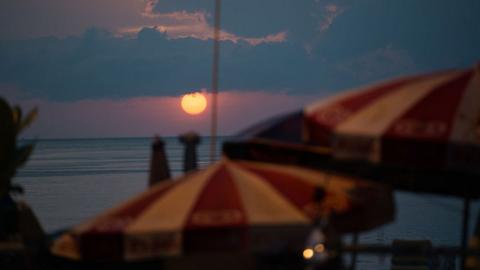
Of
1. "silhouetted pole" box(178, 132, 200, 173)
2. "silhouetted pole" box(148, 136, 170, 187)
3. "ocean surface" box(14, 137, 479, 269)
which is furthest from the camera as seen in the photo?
"ocean surface" box(14, 137, 479, 269)

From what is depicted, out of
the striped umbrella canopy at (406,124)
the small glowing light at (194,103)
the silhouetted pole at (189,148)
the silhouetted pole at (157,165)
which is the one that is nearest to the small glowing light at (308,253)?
the striped umbrella canopy at (406,124)

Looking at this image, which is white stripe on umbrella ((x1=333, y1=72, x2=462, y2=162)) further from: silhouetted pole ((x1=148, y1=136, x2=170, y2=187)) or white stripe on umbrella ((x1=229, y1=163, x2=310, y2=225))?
silhouetted pole ((x1=148, y1=136, x2=170, y2=187))

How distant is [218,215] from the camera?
449 cm

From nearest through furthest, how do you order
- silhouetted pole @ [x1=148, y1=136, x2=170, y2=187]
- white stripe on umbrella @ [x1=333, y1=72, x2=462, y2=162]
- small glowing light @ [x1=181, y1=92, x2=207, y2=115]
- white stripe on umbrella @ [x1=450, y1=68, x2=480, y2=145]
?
white stripe on umbrella @ [x1=450, y1=68, x2=480, y2=145] → white stripe on umbrella @ [x1=333, y1=72, x2=462, y2=162] → silhouetted pole @ [x1=148, y1=136, x2=170, y2=187] → small glowing light @ [x1=181, y1=92, x2=207, y2=115]

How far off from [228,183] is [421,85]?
60.0 inches

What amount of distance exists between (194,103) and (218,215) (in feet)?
12.0

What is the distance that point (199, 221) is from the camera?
4461mm

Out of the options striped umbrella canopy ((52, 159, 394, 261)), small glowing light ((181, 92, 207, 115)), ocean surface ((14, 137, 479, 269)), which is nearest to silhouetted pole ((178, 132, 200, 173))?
small glowing light ((181, 92, 207, 115))

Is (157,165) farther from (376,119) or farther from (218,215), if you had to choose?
(376,119)

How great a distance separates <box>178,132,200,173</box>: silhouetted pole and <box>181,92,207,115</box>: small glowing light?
37.3 inches

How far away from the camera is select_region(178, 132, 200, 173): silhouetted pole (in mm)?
6973

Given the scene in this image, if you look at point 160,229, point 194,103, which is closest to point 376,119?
point 160,229

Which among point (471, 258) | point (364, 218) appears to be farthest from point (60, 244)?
point (471, 258)

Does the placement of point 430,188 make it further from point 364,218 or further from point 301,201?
point 301,201
